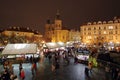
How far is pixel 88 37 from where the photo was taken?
11444 cm

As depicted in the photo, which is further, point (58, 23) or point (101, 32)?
point (58, 23)

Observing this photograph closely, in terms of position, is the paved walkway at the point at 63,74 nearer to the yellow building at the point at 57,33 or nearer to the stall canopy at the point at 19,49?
the stall canopy at the point at 19,49

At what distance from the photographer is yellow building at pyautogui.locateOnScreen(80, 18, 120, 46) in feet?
351

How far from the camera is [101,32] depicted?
112 metres

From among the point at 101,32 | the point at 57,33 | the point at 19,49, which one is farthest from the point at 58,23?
the point at 19,49

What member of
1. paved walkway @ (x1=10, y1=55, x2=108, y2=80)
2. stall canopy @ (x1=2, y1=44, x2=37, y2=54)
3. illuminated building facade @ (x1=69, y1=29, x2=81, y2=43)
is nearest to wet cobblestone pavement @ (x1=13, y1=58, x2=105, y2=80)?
paved walkway @ (x1=10, y1=55, x2=108, y2=80)

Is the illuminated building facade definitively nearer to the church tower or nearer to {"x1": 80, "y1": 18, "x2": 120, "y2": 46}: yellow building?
the church tower

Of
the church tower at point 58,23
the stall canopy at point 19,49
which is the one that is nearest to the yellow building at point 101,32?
the church tower at point 58,23

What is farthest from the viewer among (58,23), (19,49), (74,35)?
(74,35)

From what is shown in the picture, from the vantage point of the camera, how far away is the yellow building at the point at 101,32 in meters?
107

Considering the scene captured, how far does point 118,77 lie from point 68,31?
484 ft

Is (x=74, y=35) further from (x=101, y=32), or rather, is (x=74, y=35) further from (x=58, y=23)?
(x=101, y=32)

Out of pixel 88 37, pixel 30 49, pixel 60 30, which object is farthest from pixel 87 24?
pixel 30 49

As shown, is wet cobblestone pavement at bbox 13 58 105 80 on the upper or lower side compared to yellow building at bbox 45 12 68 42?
lower
